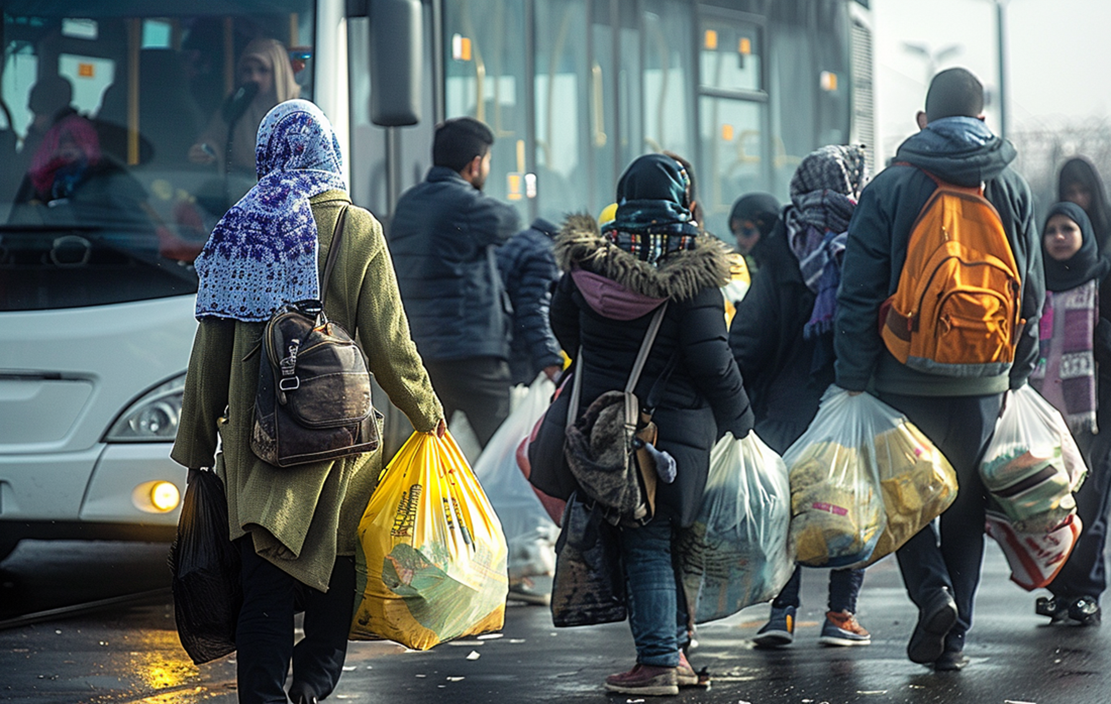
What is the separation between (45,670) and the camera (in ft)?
18.8

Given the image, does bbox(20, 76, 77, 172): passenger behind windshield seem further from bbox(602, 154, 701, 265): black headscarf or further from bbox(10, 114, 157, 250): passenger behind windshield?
bbox(602, 154, 701, 265): black headscarf

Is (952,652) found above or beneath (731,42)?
beneath

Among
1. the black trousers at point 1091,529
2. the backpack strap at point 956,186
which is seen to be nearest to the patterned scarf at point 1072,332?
the black trousers at point 1091,529

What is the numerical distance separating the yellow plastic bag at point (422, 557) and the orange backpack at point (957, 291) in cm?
164

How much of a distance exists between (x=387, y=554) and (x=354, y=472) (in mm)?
231

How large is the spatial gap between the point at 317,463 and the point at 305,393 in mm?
219

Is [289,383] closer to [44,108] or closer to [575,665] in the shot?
[575,665]

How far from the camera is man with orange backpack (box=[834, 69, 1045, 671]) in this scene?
5320mm

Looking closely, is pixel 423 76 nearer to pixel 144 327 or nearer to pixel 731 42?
pixel 144 327

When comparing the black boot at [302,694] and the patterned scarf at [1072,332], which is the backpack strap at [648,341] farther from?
the patterned scarf at [1072,332]

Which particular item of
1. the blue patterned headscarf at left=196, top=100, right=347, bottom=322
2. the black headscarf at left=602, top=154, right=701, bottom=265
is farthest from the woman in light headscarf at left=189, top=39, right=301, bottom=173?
the blue patterned headscarf at left=196, top=100, right=347, bottom=322

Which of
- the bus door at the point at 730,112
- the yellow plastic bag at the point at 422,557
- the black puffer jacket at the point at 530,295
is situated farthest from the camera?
the bus door at the point at 730,112

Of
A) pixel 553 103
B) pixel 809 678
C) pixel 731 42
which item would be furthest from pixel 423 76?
pixel 809 678

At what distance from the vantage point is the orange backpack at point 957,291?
5285mm
